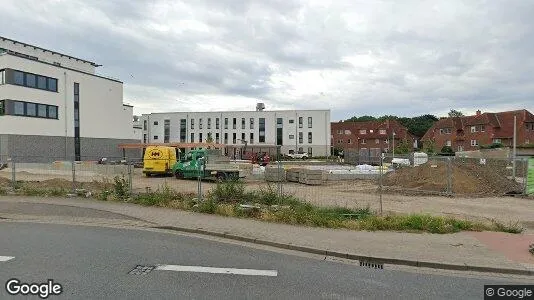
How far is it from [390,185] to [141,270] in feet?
60.0

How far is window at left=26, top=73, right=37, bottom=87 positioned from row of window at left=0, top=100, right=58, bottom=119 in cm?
205

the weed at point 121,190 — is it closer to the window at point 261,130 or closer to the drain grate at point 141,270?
the drain grate at point 141,270

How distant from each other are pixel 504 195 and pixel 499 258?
13260 millimetres

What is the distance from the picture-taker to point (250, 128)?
84438 millimetres

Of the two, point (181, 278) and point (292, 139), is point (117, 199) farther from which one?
point (292, 139)

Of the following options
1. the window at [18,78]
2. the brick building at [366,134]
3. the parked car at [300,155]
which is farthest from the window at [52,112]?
the brick building at [366,134]

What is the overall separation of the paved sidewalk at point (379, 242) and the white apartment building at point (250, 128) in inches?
2643

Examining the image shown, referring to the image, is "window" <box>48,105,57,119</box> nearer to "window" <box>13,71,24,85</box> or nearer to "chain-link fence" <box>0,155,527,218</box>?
"window" <box>13,71,24,85</box>

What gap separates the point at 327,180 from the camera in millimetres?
24719

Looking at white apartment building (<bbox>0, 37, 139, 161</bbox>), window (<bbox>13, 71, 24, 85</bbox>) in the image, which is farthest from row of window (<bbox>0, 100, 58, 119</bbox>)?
window (<bbox>13, 71, 24, 85</bbox>)

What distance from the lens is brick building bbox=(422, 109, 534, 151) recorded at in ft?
219

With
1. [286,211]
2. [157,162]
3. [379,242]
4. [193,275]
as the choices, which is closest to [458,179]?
[286,211]

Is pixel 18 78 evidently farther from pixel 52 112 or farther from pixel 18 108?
pixel 52 112

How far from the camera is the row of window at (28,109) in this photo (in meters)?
39.9
